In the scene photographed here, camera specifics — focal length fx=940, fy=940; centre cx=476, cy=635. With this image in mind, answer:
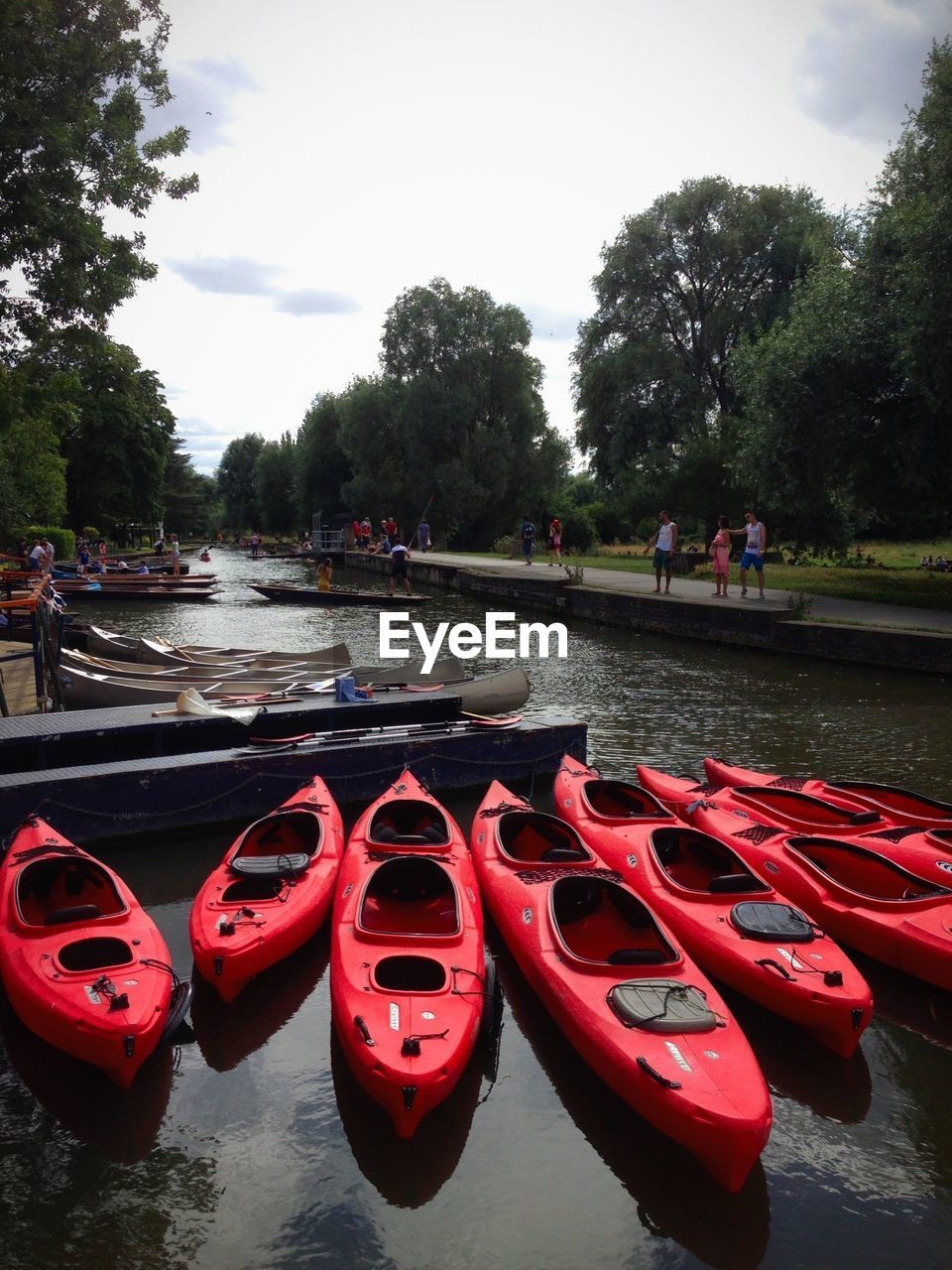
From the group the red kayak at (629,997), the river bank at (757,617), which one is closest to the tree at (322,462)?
the river bank at (757,617)

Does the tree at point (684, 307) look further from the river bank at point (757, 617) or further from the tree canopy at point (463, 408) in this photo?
the tree canopy at point (463, 408)

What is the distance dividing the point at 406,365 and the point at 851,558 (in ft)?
93.8

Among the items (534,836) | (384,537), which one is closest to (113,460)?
(384,537)

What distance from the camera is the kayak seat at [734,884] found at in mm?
6781

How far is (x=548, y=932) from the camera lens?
20.1 ft

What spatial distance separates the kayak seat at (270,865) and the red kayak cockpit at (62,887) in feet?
2.87

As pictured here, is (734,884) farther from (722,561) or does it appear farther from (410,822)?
(722,561)

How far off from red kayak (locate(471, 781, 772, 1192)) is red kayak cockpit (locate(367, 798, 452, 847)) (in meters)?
0.40

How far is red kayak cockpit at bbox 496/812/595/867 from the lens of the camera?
767 centimetres

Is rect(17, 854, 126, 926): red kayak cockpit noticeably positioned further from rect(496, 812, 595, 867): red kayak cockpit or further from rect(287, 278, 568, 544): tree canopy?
rect(287, 278, 568, 544): tree canopy

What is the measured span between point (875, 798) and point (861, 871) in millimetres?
1896

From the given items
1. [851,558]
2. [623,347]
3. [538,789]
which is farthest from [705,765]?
[623,347]

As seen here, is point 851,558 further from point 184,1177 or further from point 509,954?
point 184,1177

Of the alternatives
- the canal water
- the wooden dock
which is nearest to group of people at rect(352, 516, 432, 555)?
the wooden dock
